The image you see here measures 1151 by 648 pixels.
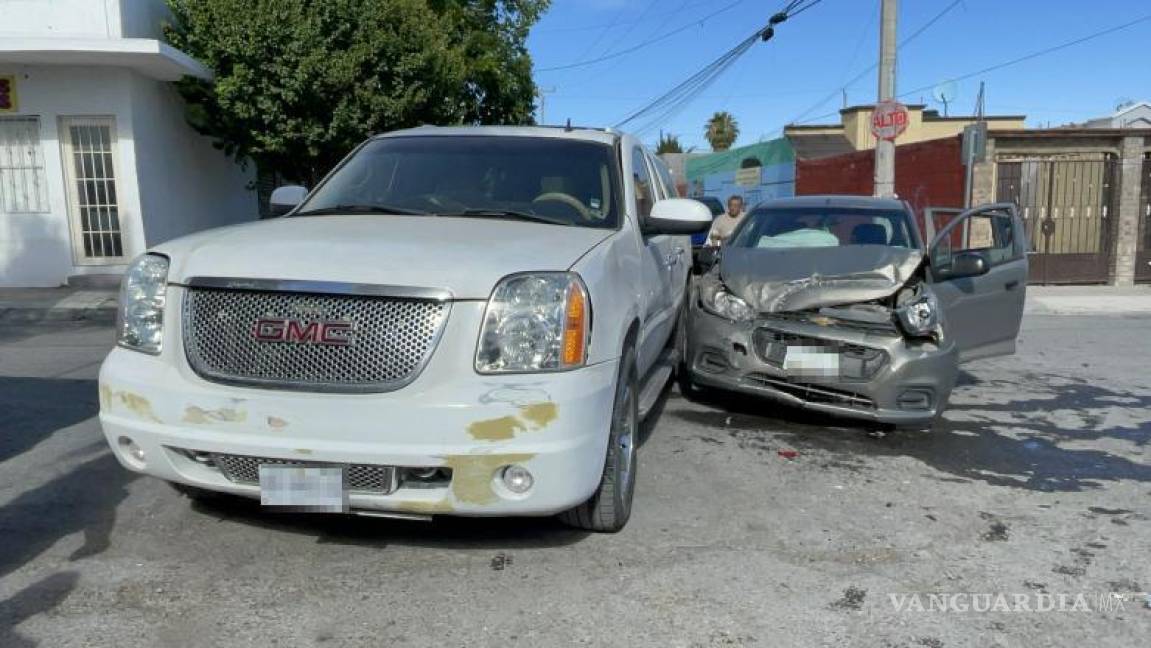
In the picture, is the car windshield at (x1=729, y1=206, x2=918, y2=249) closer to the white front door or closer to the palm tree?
the white front door

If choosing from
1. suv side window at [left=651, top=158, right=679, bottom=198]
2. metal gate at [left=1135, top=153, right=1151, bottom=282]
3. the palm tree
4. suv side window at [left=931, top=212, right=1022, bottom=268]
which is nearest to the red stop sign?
suv side window at [left=931, top=212, right=1022, bottom=268]

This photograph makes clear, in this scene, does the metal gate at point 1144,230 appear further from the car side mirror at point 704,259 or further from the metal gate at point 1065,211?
the car side mirror at point 704,259

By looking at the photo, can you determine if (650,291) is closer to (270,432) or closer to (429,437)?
(429,437)

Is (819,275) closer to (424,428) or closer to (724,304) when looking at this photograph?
Answer: (724,304)

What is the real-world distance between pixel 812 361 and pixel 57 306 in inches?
398

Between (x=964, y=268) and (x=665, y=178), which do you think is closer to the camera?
(x=964, y=268)

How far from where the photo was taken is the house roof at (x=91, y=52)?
11773 millimetres

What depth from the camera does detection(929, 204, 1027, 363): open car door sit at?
19.4 ft

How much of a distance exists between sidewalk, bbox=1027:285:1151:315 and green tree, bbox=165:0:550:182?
10.3 meters

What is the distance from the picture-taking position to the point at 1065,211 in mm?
16375

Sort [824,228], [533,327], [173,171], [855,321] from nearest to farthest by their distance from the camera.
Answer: [533,327]
[855,321]
[824,228]
[173,171]

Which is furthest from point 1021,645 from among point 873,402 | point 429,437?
point 873,402

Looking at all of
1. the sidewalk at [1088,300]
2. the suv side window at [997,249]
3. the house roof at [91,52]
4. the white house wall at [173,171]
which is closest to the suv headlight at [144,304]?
the suv side window at [997,249]


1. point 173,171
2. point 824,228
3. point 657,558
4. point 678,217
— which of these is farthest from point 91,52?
point 657,558
